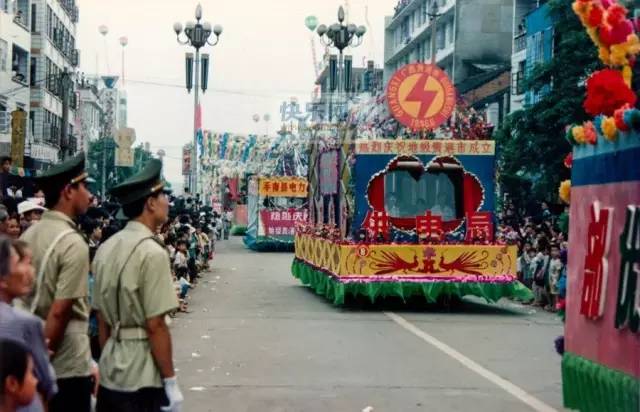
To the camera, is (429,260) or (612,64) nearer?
(612,64)

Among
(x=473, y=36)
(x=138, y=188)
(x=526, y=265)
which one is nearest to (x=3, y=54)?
(x=526, y=265)

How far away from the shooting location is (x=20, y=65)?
44625mm

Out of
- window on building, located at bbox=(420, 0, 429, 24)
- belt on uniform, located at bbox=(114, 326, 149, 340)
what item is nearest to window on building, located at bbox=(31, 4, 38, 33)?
window on building, located at bbox=(420, 0, 429, 24)

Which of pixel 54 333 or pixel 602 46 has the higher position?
pixel 602 46

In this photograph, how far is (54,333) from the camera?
17.2ft

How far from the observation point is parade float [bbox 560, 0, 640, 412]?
22.6 ft

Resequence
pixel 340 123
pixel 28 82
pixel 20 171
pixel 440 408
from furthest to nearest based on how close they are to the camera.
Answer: pixel 28 82 → pixel 20 171 → pixel 340 123 → pixel 440 408

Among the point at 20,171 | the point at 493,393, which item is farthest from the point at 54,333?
the point at 20,171

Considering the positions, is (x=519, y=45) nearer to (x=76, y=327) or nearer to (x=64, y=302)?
(x=76, y=327)

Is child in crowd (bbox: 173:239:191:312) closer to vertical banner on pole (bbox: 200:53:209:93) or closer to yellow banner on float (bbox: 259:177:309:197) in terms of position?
vertical banner on pole (bbox: 200:53:209:93)

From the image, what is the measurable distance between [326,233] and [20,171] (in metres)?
14.1

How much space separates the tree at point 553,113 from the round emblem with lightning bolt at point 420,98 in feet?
24.3

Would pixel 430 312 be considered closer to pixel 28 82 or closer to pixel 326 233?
pixel 326 233

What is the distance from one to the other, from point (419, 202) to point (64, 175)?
14.1 meters
